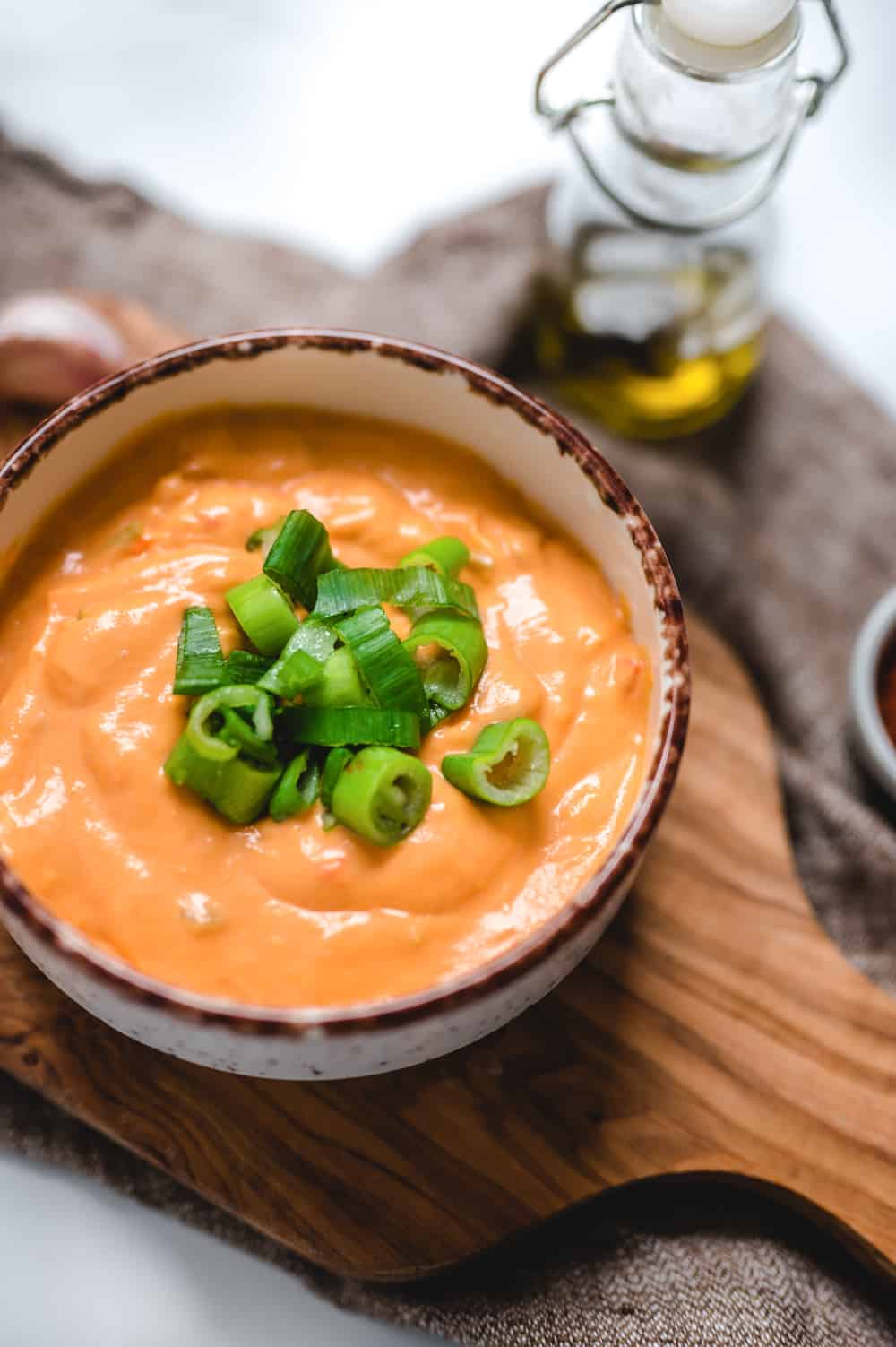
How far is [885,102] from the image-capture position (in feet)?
12.8

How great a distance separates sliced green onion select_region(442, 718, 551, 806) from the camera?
223cm

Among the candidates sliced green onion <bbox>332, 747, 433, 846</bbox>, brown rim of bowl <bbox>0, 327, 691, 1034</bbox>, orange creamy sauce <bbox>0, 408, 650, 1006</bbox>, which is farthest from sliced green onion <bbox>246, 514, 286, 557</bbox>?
sliced green onion <bbox>332, 747, 433, 846</bbox>

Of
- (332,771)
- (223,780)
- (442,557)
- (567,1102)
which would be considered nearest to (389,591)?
(442,557)

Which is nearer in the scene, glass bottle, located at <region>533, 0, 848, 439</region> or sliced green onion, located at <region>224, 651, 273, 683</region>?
sliced green onion, located at <region>224, 651, 273, 683</region>

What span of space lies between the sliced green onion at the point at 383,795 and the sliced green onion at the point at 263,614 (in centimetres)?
28

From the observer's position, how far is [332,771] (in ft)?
7.39

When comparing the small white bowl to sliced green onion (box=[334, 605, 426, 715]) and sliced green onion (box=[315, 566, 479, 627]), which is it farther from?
sliced green onion (box=[334, 605, 426, 715])

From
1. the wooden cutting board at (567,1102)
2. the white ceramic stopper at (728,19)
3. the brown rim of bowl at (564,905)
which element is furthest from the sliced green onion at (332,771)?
the white ceramic stopper at (728,19)

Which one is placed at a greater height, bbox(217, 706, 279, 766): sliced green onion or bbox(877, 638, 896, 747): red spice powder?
bbox(877, 638, 896, 747): red spice powder

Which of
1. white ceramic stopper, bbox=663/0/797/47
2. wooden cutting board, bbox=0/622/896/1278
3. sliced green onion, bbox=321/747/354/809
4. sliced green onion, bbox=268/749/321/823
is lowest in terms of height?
wooden cutting board, bbox=0/622/896/1278

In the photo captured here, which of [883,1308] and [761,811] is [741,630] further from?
[883,1308]

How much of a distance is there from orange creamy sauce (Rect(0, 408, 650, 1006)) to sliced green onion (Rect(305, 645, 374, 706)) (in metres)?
0.15

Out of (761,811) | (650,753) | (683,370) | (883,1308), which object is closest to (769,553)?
(683,370)

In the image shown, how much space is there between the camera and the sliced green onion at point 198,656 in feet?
7.43
